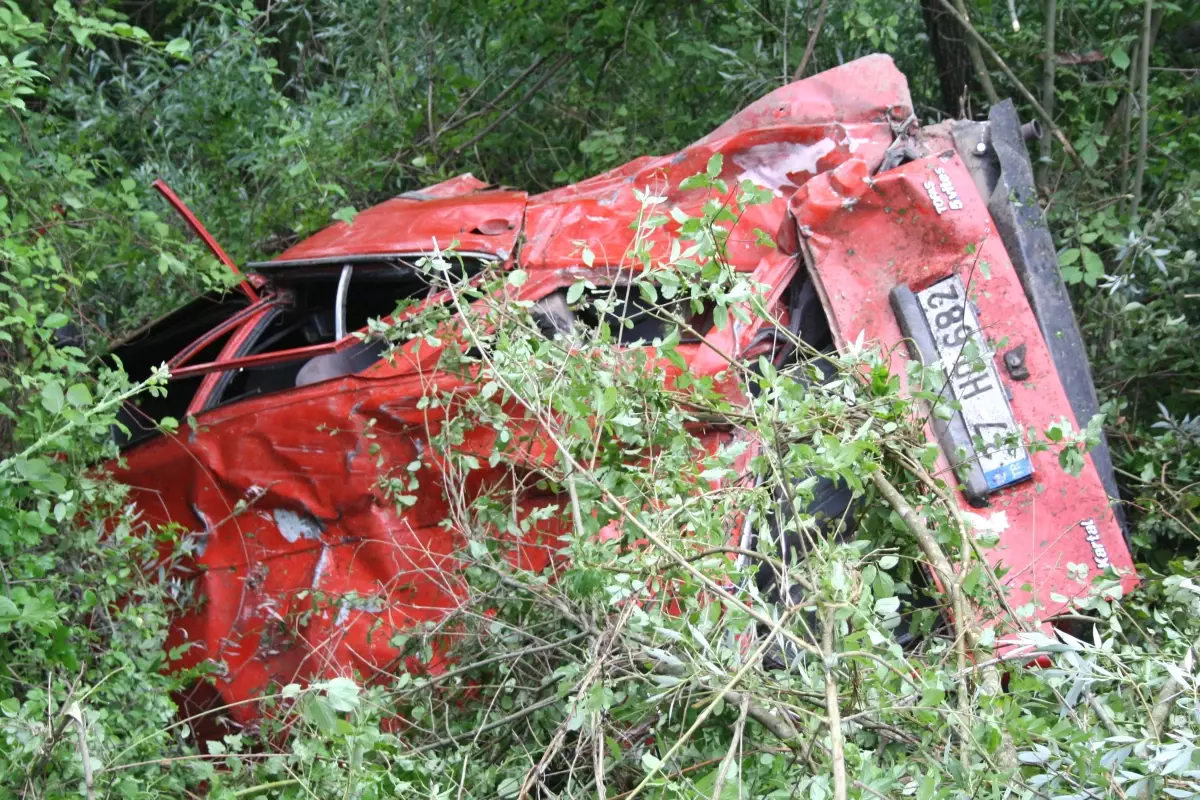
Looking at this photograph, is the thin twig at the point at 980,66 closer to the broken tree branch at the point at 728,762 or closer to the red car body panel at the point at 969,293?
the red car body panel at the point at 969,293

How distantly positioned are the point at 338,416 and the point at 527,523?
3.40 ft

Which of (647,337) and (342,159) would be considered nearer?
(647,337)

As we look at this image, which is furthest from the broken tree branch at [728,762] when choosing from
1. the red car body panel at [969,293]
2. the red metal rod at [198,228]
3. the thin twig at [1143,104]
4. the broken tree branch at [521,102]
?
the broken tree branch at [521,102]

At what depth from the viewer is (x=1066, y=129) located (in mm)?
5500

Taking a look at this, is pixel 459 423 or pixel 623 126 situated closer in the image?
pixel 459 423

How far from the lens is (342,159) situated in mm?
6363

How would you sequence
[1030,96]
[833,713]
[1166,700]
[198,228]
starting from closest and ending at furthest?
[833,713] → [1166,700] → [198,228] → [1030,96]

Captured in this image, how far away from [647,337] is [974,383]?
1.05 m

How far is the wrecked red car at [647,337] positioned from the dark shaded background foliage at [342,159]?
1.01 ft

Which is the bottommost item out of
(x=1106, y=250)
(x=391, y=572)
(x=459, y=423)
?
(x=391, y=572)

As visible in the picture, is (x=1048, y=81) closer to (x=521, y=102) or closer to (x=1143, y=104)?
(x=1143, y=104)

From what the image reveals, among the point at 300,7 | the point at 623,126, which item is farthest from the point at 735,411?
Answer: the point at 300,7

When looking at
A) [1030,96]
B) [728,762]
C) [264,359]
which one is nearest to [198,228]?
[264,359]

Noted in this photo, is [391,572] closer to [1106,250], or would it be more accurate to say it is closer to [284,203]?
[284,203]
